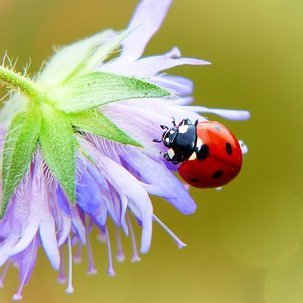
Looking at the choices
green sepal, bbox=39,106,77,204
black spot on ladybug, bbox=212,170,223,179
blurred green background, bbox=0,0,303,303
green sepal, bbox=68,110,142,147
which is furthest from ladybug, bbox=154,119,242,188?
blurred green background, bbox=0,0,303,303

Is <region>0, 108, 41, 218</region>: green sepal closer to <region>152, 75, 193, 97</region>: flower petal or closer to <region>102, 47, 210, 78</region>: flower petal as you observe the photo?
<region>102, 47, 210, 78</region>: flower petal

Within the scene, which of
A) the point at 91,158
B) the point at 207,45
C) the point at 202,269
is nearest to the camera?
the point at 91,158

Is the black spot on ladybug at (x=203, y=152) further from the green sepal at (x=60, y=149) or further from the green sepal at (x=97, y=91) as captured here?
the green sepal at (x=60, y=149)

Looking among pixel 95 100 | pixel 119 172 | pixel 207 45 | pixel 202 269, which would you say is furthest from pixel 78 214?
pixel 207 45

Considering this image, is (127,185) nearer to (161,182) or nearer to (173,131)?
(161,182)

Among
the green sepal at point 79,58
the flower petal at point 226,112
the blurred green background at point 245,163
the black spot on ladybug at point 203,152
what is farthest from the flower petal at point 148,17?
the blurred green background at point 245,163

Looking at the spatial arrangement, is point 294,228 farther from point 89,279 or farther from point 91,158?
point 91,158

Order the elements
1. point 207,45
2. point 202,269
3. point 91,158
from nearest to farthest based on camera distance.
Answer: point 91,158 < point 202,269 < point 207,45

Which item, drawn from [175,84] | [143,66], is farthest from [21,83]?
[175,84]
